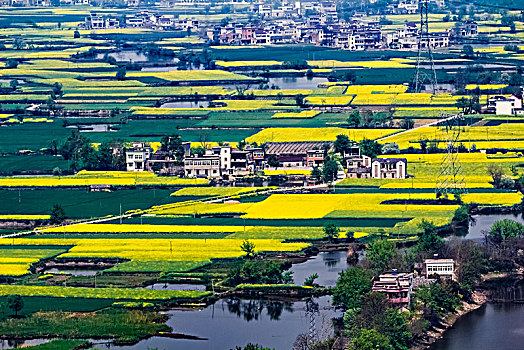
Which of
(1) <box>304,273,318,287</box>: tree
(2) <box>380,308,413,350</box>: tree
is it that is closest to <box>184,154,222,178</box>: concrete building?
(1) <box>304,273,318,287</box>: tree

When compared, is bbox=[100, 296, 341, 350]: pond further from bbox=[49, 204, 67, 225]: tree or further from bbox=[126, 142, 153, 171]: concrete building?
bbox=[126, 142, 153, 171]: concrete building

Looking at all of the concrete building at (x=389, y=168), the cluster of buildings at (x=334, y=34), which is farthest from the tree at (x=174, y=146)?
the cluster of buildings at (x=334, y=34)

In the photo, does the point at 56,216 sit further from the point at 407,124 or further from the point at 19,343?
the point at 407,124

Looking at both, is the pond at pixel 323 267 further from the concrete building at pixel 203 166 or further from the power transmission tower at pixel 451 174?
the concrete building at pixel 203 166

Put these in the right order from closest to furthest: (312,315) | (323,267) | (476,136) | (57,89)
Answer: (312,315) → (323,267) → (476,136) → (57,89)

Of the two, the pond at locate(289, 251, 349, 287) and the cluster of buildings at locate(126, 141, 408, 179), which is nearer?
the pond at locate(289, 251, 349, 287)

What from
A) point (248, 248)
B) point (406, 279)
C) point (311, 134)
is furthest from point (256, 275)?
point (311, 134)
